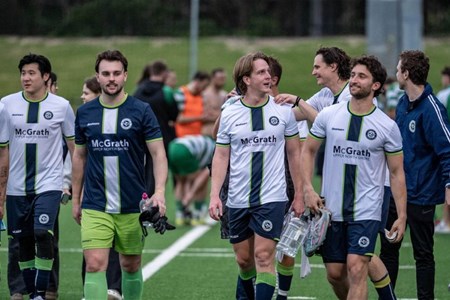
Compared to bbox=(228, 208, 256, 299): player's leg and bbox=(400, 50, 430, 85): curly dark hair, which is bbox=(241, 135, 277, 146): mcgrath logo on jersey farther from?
bbox=(400, 50, 430, 85): curly dark hair

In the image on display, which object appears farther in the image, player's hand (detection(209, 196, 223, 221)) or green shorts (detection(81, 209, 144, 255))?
player's hand (detection(209, 196, 223, 221))

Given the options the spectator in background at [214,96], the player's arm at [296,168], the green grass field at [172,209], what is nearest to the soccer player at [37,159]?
the green grass field at [172,209]

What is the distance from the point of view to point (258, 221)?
9352 mm

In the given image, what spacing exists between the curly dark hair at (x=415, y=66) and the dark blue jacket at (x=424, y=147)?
115mm

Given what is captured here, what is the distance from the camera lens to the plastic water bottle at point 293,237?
9141 millimetres

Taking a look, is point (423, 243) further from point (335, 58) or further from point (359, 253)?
point (335, 58)

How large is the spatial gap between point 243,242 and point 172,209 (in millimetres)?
10305

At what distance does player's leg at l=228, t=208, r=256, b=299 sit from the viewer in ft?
31.1

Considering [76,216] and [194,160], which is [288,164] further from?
[194,160]

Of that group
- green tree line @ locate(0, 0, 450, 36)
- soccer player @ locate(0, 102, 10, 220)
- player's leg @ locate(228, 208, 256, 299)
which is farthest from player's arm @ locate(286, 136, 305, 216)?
green tree line @ locate(0, 0, 450, 36)

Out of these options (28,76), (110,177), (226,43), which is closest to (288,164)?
(110,177)

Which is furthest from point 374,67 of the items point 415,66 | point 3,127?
point 3,127

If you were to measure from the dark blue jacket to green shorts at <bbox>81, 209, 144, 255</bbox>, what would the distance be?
2.39m

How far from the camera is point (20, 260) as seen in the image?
10516mm
